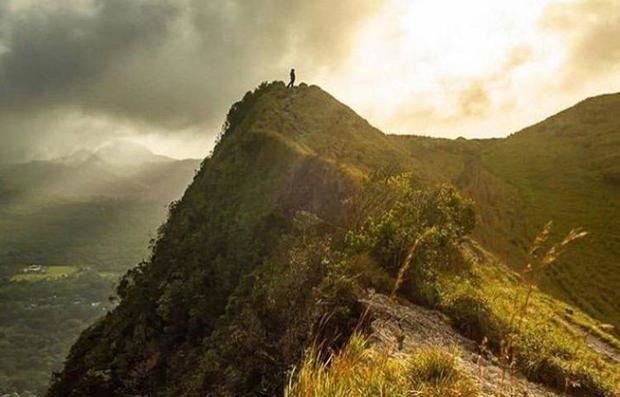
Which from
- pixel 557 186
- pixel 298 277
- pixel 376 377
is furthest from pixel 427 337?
pixel 557 186

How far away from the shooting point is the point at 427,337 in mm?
14039

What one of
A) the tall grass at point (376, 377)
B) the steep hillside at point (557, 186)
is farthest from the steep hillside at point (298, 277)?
the steep hillside at point (557, 186)

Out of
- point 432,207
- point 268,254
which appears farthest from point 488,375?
point 268,254

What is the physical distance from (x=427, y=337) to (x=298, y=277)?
12.1 ft

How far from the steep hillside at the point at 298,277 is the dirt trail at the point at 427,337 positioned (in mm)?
427

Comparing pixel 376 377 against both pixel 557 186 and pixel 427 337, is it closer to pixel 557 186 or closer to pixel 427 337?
pixel 427 337

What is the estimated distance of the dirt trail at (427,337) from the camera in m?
11.4

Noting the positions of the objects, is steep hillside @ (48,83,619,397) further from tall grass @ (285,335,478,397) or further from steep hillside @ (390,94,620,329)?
steep hillside @ (390,94,620,329)

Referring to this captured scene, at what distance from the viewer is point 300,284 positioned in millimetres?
15055

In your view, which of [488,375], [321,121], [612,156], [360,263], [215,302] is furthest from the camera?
[612,156]

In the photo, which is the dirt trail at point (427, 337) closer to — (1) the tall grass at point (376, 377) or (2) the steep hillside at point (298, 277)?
(2) the steep hillside at point (298, 277)

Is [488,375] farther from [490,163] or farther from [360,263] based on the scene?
[490,163]

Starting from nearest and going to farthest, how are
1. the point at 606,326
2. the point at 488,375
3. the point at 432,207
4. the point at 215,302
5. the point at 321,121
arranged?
the point at 606,326 < the point at 488,375 < the point at 432,207 < the point at 215,302 < the point at 321,121

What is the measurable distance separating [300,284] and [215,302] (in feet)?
60.1
